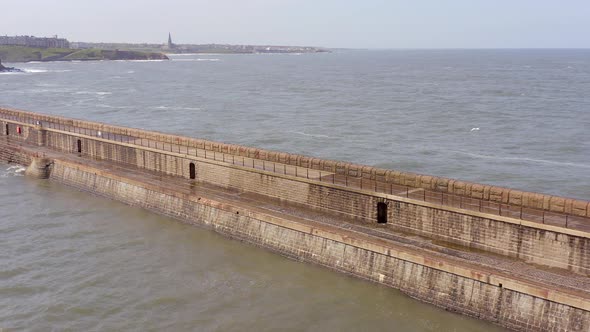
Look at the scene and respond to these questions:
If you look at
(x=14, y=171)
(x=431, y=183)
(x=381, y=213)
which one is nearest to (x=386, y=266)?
(x=381, y=213)

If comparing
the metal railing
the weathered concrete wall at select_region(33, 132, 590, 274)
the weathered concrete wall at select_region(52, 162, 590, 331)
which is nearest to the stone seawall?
the weathered concrete wall at select_region(33, 132, 590, 274)

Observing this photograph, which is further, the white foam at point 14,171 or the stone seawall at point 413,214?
the white foam at point 14,171

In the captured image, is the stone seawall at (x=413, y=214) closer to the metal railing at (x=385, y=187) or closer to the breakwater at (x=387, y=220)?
the breakwater at (x=387, y=220)

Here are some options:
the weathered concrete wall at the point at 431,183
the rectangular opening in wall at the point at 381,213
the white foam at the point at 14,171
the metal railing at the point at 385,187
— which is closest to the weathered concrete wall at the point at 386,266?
the rectangular opening in wall at the point at 381,213

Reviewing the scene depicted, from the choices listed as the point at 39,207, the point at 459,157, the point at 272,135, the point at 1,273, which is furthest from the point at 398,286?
the point at 272,135

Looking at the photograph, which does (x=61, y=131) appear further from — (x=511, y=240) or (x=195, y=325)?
(x=511, y=240)

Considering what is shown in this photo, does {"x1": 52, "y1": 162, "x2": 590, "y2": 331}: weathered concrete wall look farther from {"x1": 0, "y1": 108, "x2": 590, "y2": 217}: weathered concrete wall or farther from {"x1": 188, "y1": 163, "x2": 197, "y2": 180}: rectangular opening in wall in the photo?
{"x1": 0, "y1": 108, "x2": 590, "y2": 217}: weathered concrete wall
